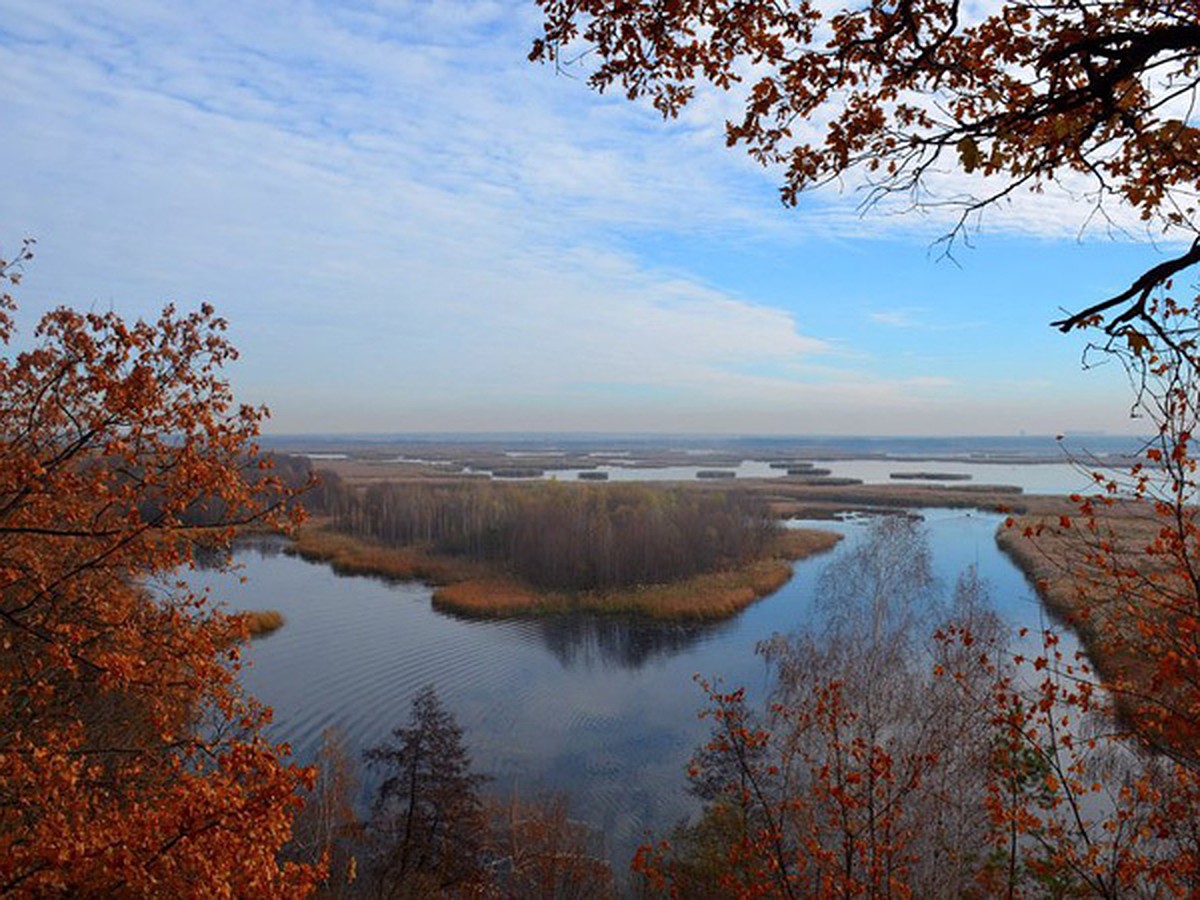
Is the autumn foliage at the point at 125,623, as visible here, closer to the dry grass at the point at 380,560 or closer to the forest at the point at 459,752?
the forest at the point at 459,752

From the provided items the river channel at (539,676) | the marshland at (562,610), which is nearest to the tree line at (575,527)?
the marshland at (562,610)

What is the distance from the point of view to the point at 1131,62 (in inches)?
117

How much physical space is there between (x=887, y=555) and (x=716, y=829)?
14.7m

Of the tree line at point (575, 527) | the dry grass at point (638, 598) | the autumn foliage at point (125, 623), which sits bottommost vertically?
the dry grass at point (638, 598)

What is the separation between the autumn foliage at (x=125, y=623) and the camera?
457 cm

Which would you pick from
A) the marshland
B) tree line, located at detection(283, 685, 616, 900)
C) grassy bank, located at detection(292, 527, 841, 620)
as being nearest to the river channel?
the marshland

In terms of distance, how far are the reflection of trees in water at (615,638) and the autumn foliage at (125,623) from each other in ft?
63.4

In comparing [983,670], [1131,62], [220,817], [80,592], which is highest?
[1131,62]

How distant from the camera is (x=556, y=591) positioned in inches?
1431

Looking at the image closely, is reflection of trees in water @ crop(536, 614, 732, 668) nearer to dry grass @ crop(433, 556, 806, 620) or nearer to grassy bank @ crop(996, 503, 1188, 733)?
dry grass @ crop(433, 556, 806, 620)

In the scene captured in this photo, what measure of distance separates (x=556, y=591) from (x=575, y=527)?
6101 millimetres

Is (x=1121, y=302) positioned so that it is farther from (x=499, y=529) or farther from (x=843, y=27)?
(x=499, y=529)

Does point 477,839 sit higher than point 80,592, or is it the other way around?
point 80,592

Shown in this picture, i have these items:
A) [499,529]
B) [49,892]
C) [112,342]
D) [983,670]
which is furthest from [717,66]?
[499,529]
